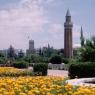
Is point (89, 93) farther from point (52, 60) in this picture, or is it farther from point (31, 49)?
point (31, 49)

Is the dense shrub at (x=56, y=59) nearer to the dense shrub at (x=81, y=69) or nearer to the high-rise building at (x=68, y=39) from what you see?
the dense shrub at (x=81, y=69)

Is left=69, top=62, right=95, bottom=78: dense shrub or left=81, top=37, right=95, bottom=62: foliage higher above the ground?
left=81, top=37, right=95, bottom=62: foliage

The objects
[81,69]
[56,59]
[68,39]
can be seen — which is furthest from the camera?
[68,39]

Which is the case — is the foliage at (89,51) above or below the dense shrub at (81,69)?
above

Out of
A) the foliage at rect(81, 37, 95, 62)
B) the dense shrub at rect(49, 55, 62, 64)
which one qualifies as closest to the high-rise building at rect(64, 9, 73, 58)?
the dense shrub at rect(49, 55, 62, 64)

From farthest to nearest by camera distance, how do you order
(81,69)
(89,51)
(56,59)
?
(56,59) < (89,51) < (81,69)

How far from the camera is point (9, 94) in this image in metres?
6.79

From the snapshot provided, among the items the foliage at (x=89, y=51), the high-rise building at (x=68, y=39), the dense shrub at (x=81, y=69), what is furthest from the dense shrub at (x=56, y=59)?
the high-rise building at (x=68, y=39)

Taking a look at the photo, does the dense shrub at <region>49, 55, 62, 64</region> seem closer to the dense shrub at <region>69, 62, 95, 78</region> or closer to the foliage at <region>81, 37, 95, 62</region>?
the foliage at <region>81, 37, 95, 62</region>

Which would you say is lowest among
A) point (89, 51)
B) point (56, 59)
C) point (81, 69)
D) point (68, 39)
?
point (81, 69)

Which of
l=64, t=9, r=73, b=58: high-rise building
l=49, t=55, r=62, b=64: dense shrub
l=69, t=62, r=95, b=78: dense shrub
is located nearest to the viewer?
l=69, t=62, r=95, b=78: dense shrub

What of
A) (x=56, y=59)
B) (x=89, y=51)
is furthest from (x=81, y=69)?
(x=56, y=59)

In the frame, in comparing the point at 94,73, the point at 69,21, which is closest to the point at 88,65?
the point at 94,73

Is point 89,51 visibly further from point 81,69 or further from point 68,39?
point 68,39
